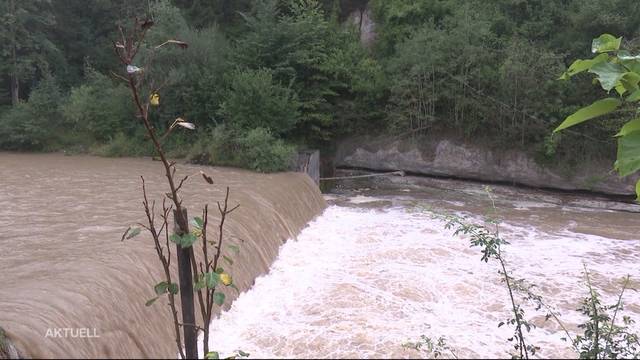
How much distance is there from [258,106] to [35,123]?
963 centimetres

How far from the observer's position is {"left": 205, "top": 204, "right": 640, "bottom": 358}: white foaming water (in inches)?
209

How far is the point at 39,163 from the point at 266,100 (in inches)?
286

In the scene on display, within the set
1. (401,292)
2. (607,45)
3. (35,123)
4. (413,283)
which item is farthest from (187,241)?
(35,123)

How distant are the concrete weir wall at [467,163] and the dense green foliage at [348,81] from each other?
416 mm

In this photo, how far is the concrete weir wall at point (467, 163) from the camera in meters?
13.9

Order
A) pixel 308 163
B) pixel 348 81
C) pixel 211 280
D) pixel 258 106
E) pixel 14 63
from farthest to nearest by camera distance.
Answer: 1. pixel 14 63
2. pixel 348 81
3. pixel 258 106
4. pixel 308 163
5. pixel 211 280

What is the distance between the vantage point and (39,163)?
15.3 metres

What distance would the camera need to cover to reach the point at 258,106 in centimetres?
1505

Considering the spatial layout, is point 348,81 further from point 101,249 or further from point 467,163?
point 101,249

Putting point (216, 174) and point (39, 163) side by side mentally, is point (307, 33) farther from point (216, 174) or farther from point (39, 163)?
point (39, 163)

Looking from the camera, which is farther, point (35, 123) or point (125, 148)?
point (35, 123)

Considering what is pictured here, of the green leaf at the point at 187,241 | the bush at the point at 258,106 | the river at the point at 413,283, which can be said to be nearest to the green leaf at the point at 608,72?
the green leaf at the point at 187,241

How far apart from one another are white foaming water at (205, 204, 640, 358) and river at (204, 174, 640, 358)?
0.02m

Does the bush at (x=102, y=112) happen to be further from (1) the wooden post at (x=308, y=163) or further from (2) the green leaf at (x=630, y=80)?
(2) the green leaf at (x=630, y=80)
